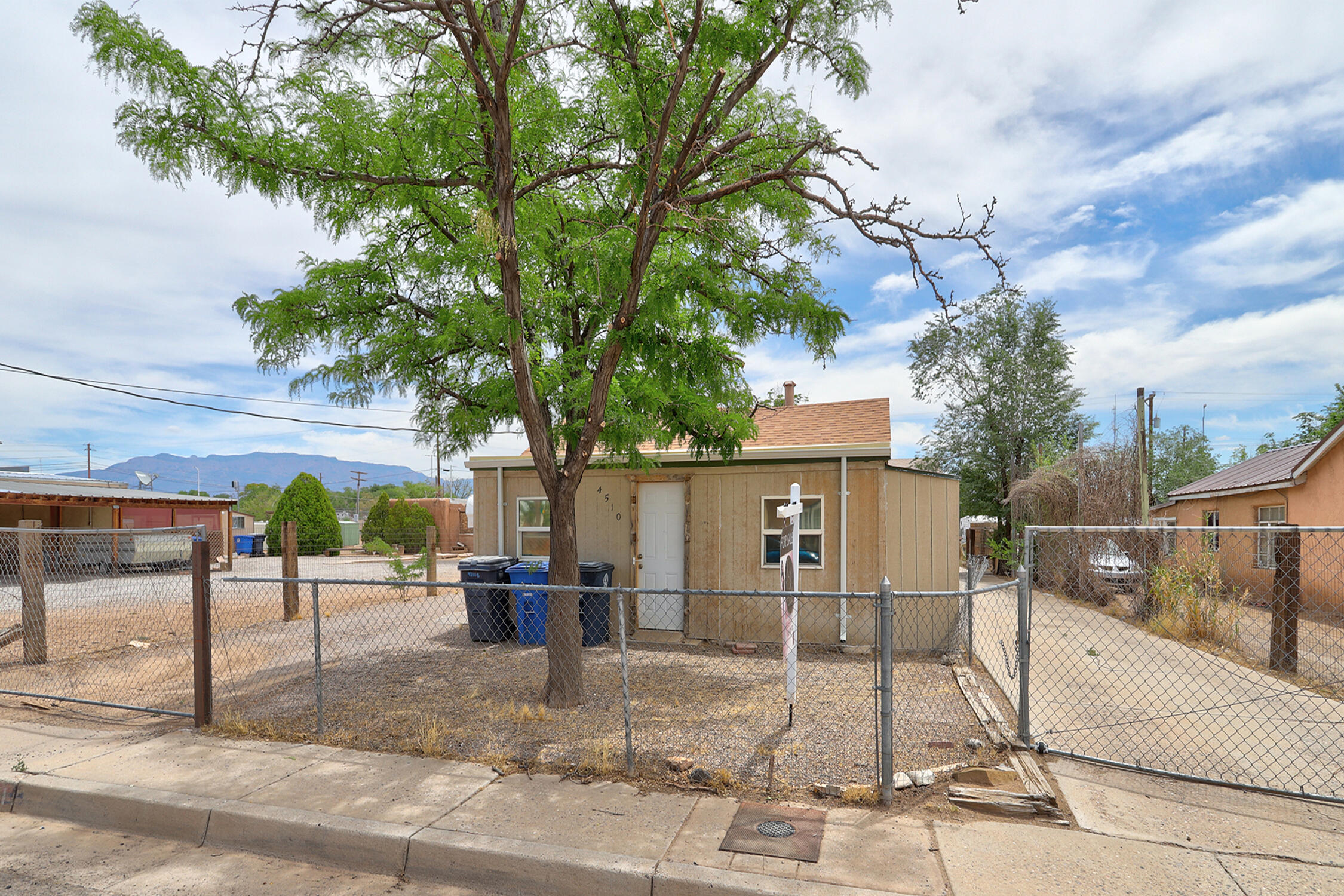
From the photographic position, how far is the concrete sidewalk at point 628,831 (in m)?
3.52

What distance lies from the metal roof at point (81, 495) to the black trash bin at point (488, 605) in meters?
18.5

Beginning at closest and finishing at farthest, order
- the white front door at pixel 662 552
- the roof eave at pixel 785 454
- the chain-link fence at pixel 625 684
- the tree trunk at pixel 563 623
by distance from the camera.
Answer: the chain-link fence at pixel 625 684, the tree trunk at pixel 563 623, the roof eave at pixel 785 454, the white front door at pixel 662 552

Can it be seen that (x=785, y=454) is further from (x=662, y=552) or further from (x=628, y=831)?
(x=628, y=831)

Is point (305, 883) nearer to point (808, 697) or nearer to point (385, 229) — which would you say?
point (808, 697)

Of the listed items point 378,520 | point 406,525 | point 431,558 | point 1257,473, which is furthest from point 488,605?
point 378,520

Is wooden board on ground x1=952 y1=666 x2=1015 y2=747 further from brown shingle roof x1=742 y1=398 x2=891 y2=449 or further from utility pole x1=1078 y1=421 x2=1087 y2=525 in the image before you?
utility pole x1=1078 y1=421 x2=1087 y2=525

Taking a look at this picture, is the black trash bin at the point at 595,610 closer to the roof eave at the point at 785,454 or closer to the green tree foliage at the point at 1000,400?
the roof eave at the point at 785,454

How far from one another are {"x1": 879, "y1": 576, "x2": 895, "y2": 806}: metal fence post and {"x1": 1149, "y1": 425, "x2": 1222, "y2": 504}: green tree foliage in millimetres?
44257

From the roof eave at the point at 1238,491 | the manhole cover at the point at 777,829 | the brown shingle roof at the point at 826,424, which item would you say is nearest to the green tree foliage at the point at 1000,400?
the roof eave at the point at 1238,491

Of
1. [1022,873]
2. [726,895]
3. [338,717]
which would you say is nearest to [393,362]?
[338,717]

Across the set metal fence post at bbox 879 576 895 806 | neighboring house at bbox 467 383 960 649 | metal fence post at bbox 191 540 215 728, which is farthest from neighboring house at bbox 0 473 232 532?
metal fence post at bbox 879 576 895 806

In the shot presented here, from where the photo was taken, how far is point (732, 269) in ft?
23.9

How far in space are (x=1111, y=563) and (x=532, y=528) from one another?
39.9 ft

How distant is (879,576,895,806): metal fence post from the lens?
438 centimetres
